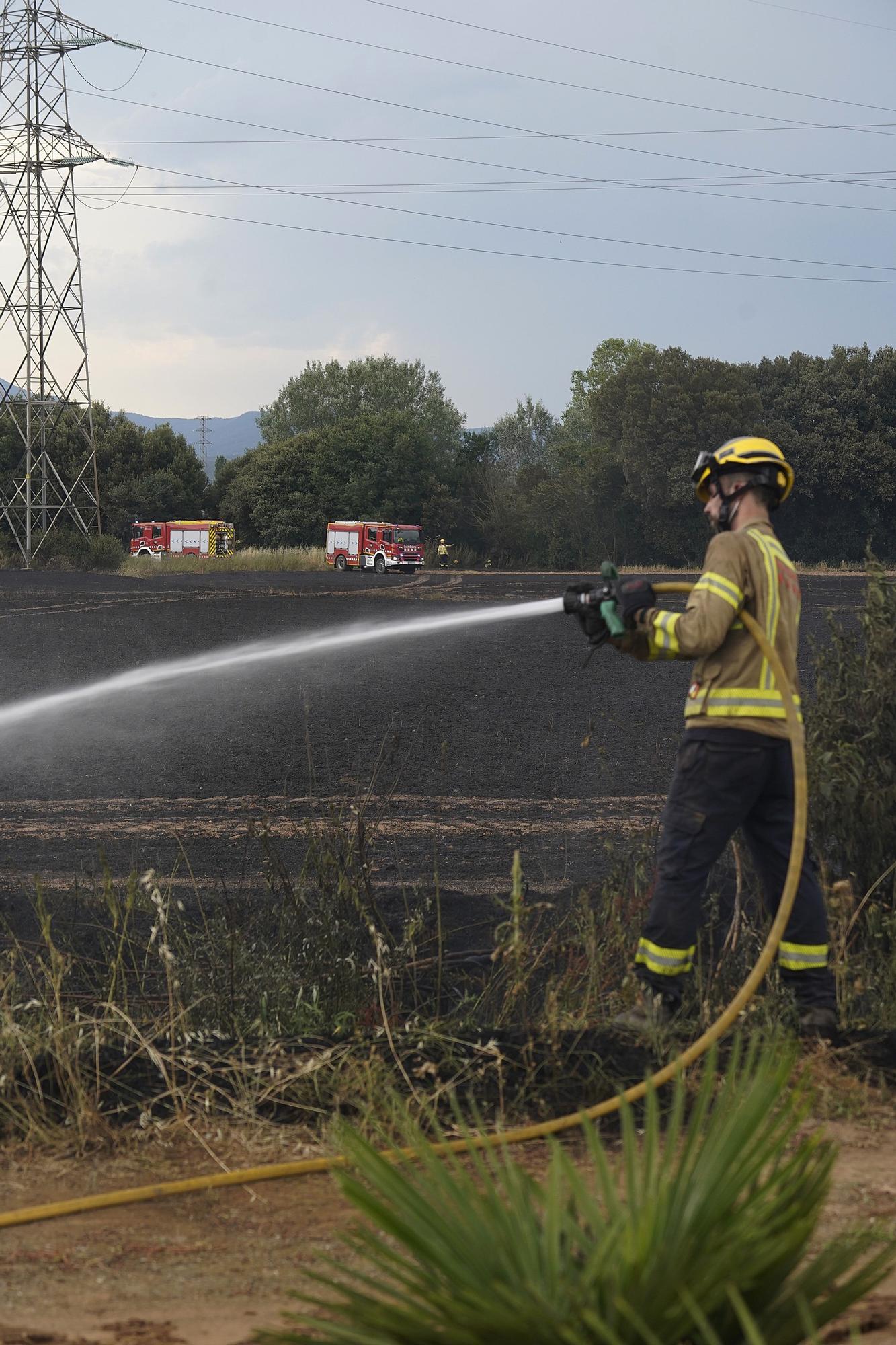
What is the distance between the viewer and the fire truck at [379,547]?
1788 inches

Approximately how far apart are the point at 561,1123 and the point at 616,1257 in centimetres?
136

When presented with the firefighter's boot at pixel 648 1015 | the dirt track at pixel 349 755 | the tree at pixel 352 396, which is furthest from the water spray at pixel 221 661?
the tree at pixel 352 396

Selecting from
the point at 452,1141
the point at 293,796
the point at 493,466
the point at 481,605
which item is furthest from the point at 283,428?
the point at 452,1141

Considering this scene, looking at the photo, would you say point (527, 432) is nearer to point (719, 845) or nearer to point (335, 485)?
point (335, 485)

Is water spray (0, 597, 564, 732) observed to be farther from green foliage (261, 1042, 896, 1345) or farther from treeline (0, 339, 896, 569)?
treeline (0, 339, 896, 569)

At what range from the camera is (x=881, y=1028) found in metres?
4.53

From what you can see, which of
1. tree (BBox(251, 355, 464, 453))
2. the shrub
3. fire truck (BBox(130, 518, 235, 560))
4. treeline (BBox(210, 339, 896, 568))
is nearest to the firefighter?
the shrub

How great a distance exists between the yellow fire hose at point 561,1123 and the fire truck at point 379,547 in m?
40.8

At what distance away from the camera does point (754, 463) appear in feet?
14.8

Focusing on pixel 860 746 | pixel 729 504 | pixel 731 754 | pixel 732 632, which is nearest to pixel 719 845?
pixel 731 754

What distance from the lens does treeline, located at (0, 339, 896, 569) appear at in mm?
50906

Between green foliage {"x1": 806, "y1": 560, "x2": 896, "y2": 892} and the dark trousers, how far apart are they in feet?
2.86

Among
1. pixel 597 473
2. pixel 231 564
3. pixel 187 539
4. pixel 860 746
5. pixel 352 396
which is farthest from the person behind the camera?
pixel 352 396

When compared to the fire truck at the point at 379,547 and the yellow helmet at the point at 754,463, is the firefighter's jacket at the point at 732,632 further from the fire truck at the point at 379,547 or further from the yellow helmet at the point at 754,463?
the fire truck at the point at 379,547
